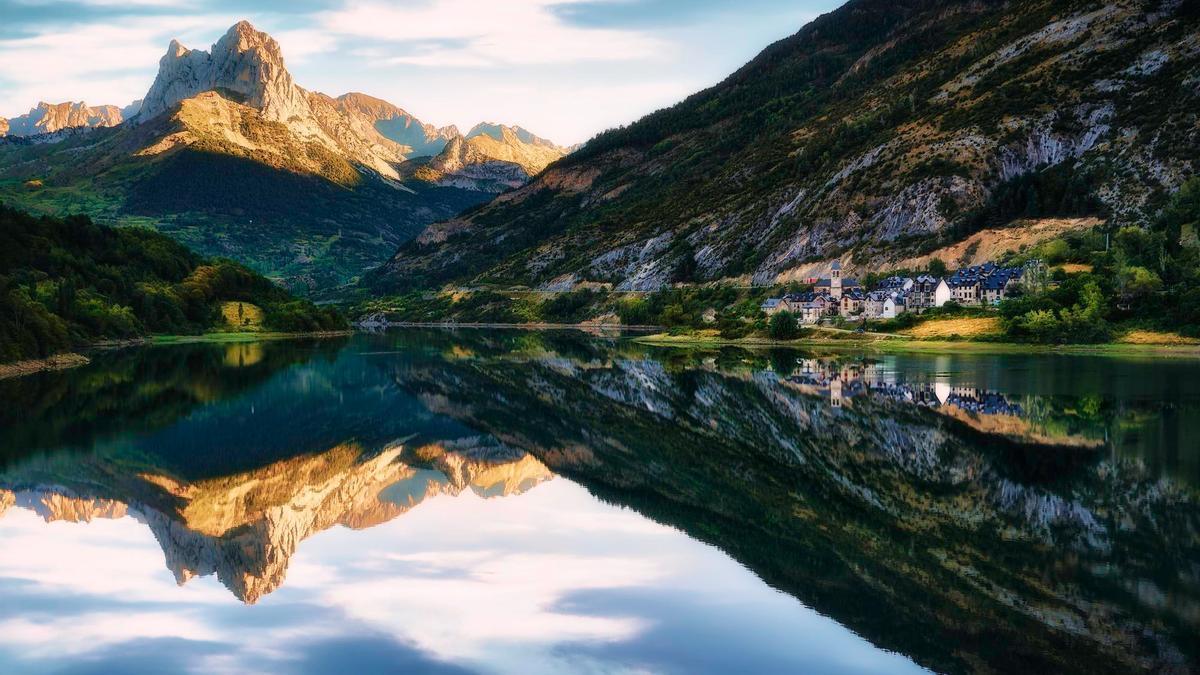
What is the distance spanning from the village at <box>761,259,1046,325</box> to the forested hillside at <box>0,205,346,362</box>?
320 ft

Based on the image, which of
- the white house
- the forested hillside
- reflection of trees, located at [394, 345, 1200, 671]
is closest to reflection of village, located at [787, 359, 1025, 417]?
reflection of trees, located at [394, 345, 1200, 671]

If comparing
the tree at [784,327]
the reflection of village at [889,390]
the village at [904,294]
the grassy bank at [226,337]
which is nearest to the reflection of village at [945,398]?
the reflection of village at [889,390]

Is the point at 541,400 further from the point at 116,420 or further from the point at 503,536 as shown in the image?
the point at 503,536

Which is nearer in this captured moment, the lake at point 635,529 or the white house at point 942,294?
the lake at point 635,529

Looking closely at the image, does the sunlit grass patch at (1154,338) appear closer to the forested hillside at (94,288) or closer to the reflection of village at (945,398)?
the reflection of village at (945,398)

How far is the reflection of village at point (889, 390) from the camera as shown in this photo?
5941cm

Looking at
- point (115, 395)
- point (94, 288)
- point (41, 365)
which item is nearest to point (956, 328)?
point (115, 395)

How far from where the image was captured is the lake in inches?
814

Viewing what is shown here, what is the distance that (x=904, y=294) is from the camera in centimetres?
14950

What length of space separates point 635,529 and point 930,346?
9675cm

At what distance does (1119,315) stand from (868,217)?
83.2 meters

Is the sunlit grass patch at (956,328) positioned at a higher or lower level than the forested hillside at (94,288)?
lower

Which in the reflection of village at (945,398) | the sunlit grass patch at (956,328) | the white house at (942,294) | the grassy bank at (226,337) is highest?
the white house at (942,294)

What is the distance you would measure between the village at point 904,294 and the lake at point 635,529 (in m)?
72.2
